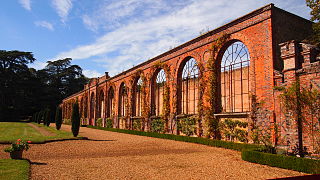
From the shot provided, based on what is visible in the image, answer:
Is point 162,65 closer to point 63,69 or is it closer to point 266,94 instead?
point 266,94

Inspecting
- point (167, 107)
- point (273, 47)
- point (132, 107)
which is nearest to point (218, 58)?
point (273, 47)

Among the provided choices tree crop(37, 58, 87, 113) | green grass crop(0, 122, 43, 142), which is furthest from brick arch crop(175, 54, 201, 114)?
tree crop(37, 58, 87, 113)

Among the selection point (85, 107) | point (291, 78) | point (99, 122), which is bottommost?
point (99, 122)

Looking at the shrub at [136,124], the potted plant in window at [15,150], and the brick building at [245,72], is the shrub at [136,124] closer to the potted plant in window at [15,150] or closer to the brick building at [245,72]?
the brick building at [245,72]

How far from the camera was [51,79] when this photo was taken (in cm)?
5878

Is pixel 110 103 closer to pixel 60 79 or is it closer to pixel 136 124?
pixel 136 124

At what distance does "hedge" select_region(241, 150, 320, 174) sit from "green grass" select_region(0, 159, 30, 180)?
21.9 feet

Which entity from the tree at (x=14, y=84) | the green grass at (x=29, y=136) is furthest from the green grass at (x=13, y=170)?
the tree at (x=14, y=84)

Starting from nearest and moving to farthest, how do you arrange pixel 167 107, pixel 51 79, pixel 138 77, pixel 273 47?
pixel 273 47 < pixel 167 107 < pixel 138 77 < pixel 51 79

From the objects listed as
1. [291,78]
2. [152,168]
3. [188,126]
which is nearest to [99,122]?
[188,126]

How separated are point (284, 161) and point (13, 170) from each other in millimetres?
7495

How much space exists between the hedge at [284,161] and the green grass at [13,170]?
6.68 metres

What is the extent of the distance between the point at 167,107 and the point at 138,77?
652 centimetres

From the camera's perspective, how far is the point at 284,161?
7.26 m
